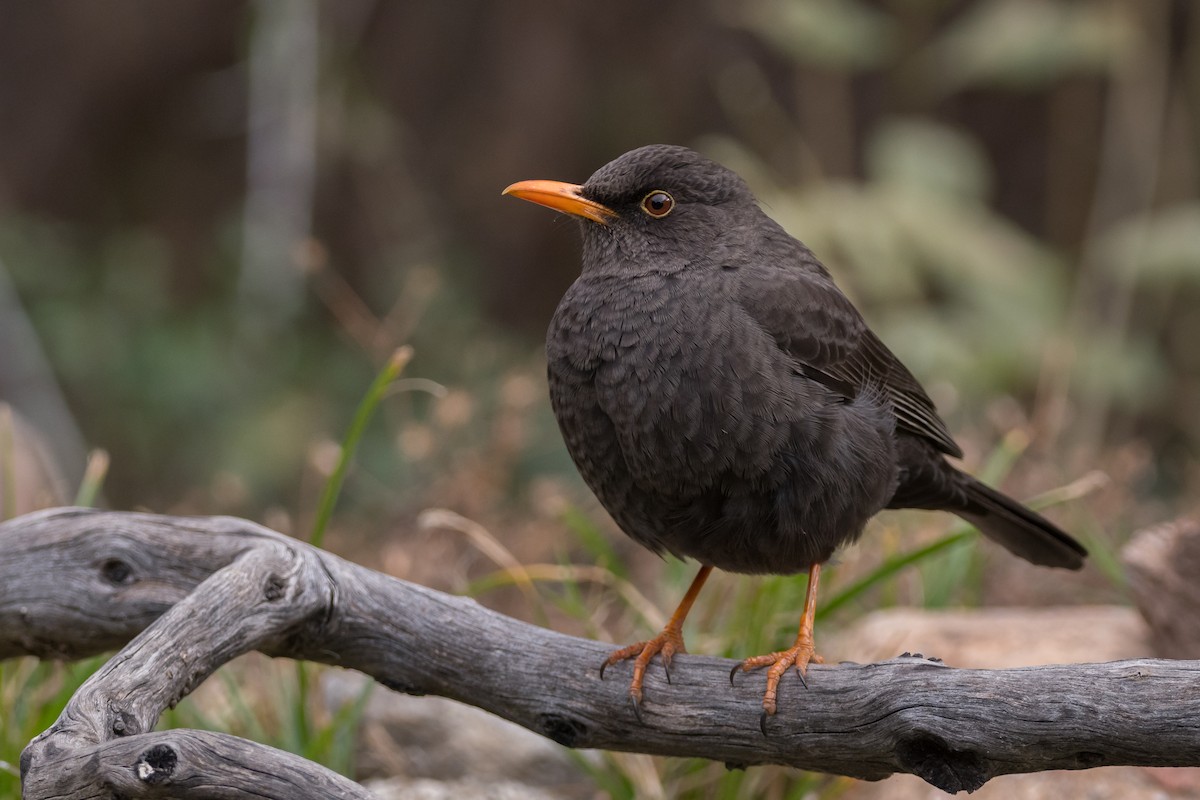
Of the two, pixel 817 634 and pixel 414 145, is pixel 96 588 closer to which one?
pixel 817 634

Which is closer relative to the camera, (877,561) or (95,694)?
(95,694)

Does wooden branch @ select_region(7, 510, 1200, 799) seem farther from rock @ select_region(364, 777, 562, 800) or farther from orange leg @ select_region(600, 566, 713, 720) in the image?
rock @ select_region(364, 777, 562, 800)

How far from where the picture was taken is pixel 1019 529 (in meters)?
4.29

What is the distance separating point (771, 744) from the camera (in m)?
3.17

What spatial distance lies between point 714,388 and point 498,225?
293 inches

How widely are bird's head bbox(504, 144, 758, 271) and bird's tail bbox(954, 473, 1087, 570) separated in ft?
4.07

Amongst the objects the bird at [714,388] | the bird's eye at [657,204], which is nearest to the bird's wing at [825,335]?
the bird at [714,388]

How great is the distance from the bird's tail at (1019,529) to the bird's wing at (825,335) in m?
0.19

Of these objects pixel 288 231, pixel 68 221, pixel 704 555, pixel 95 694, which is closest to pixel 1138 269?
pixel 704 555

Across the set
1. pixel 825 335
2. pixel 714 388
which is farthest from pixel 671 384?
pixel 825 335

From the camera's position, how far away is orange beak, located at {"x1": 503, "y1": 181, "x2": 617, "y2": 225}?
394cm

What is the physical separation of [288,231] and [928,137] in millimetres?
4251

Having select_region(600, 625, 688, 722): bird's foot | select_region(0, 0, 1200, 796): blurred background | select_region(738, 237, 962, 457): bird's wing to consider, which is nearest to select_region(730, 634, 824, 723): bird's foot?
select_region(600, 625, 688, 722): bird's foot

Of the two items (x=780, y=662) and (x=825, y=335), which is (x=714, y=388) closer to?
(x=825, y=335)
